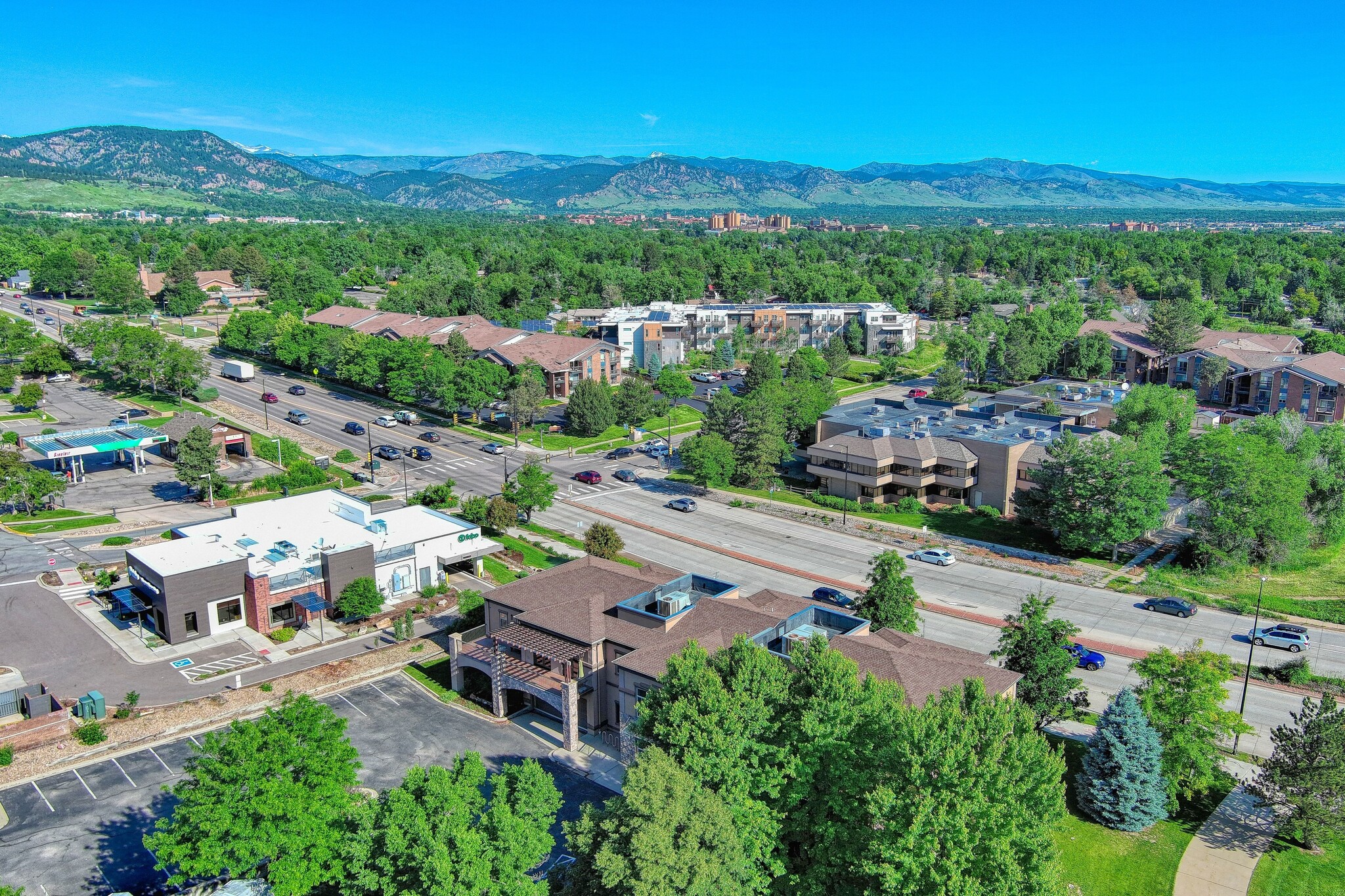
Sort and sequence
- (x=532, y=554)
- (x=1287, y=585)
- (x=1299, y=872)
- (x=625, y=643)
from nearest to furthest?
(x=1299, y=872), (x=625, y=643), (x=1287, y=585), (x=532, y=554)

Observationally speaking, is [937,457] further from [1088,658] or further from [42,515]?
[42,515]

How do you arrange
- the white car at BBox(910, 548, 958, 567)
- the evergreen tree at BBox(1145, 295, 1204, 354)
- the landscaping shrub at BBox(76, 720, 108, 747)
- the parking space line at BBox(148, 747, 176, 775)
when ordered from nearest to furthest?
the parking space line at BBox(148, 747, 176, 775), the landscaping shrub at BBox(76, 720, 108, 747), the white car at BBox(910, 548, 958, 567), the evergreen tree at BBox(1145, 295, 1204, 354)

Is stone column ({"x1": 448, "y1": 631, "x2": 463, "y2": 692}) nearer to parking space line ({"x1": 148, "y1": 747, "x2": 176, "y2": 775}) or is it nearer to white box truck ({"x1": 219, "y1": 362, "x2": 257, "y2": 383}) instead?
parking space line ({"x1": 148, "y1": 747, "x2": 176, "y2": 775})

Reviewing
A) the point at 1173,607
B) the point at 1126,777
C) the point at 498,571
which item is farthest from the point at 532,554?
the point at 1173,607

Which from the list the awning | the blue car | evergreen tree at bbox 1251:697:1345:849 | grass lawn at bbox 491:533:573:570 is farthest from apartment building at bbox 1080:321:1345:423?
the awning

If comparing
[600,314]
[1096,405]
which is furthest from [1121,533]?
[600,314]

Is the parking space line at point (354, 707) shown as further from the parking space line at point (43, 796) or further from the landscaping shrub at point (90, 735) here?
the parking space line at point (43, 796)
